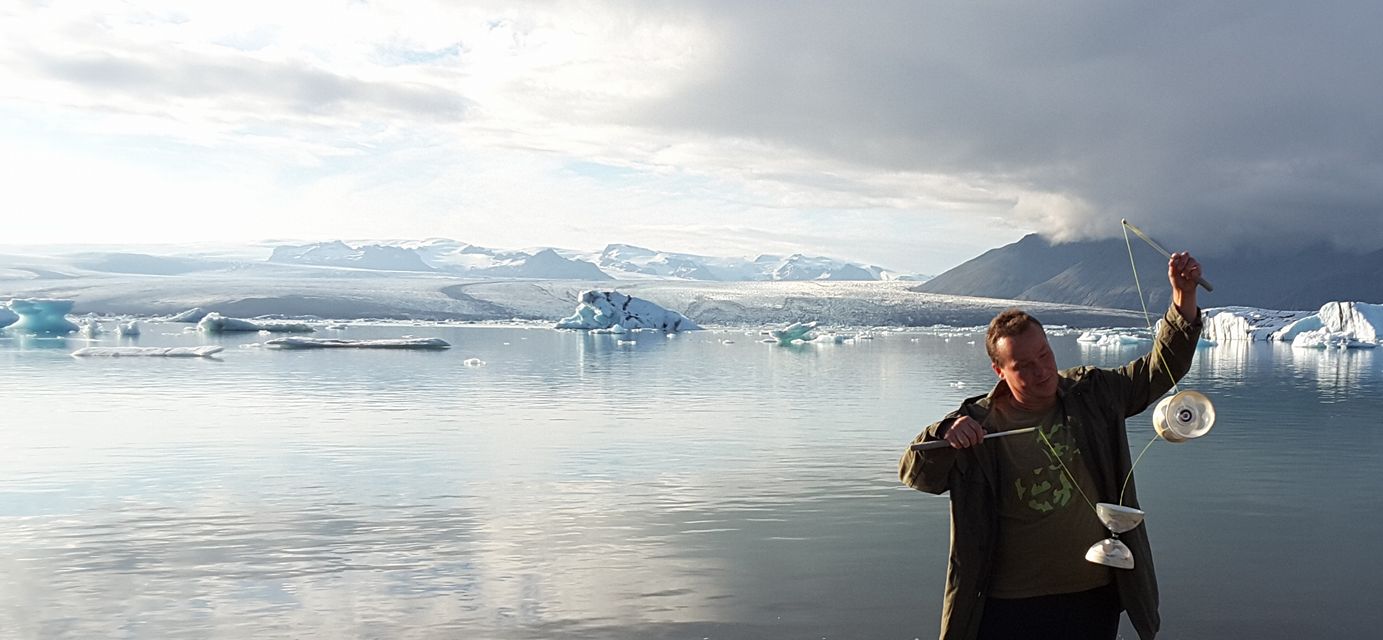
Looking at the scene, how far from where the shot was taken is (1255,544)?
293 inches

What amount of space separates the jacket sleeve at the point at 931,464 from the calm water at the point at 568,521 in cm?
267

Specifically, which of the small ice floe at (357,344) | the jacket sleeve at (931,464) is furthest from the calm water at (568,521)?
the small ice floe at (357,344)

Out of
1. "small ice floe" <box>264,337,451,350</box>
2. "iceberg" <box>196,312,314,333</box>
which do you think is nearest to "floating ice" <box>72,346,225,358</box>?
"small ice floe" <box>264,337,451,350</box>

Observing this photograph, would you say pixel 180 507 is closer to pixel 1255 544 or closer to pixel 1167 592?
pixel 1167 592

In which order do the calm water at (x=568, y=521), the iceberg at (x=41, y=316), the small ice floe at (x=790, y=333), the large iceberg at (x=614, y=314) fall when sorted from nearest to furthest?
the calm water at (x=568, y=521)
the iceberg at (x=41, y=316)
the small ice floe at (x=790, y=333)
the large iceberg at (x=614, y=314)

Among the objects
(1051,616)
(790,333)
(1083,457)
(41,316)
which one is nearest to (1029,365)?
(1083,457)

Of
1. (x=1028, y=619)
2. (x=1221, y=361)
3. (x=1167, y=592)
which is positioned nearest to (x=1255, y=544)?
(x=1167, y=592)

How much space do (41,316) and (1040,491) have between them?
56.1 metres

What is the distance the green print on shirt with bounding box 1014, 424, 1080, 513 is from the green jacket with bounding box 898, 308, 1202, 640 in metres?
0.06

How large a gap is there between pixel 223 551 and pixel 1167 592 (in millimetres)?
5764

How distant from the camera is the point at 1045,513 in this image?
2.84m

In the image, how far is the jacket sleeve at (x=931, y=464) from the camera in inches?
111

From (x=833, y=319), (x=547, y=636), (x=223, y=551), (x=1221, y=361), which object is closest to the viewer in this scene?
(x=547, y=636)

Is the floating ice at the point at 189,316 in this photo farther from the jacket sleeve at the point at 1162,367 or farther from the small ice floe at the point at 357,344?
the jacket sleeve at the point at 1162,367
